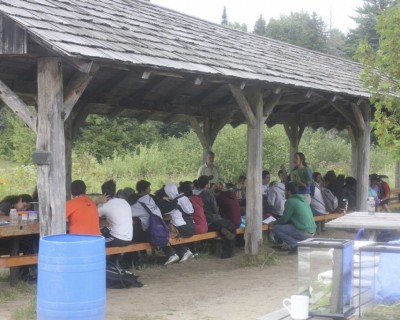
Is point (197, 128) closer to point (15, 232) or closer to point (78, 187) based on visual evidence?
point (78, 187)

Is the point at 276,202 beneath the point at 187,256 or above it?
above

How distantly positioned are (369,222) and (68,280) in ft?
9.38

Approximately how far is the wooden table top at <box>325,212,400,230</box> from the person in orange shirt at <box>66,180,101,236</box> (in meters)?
2.78

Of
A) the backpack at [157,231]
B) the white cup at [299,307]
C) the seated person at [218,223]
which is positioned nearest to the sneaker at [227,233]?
the seated person at [218,223]

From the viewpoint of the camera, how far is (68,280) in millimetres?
4715

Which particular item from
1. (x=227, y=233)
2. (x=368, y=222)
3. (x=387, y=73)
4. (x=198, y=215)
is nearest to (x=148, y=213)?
(x=198, y=215)

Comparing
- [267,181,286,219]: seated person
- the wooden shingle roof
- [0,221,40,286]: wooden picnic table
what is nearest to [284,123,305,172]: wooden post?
the wooden shingle roof

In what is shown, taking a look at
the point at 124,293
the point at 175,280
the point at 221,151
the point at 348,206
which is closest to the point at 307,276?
the point at 124,293

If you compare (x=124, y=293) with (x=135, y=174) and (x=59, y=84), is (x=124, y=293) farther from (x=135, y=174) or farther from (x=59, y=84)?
(x=135, y=174)

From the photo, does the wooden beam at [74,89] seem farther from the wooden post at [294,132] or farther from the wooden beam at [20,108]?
the wooden post at [294,132]

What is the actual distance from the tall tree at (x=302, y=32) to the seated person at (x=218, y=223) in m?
44.2

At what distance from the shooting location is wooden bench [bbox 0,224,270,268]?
22.0 feet

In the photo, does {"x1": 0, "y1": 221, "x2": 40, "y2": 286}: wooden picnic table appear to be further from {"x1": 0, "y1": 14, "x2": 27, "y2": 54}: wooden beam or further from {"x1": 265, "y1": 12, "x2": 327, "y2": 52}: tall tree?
{"x1": 265, "y1": 12, "x2": 327, "y2": 52}: tall tree

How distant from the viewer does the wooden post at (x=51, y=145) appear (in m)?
5.97
